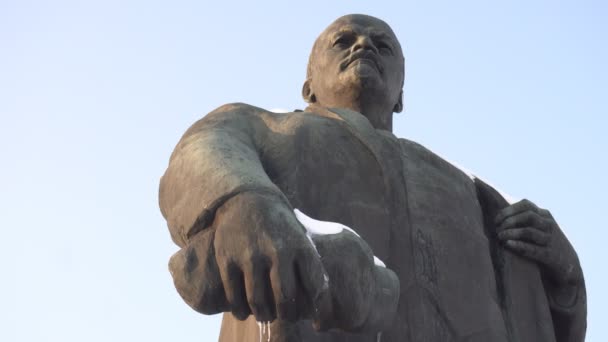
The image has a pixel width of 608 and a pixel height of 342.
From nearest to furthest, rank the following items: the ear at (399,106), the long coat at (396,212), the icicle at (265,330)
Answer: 1. the icicle at (265,330)
2. the long coat at (396,212)
3. the ear at (399,106)

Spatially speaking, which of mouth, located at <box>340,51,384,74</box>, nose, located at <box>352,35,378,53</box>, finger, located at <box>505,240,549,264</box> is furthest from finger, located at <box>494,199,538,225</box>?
nose, located at <box>352,35,378,53</box>

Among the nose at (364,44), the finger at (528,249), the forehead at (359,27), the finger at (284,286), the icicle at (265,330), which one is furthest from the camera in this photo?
the forehead at (359,27)

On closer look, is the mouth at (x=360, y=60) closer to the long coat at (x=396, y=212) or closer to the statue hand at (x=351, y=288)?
the long coat at (x=396, y=212)

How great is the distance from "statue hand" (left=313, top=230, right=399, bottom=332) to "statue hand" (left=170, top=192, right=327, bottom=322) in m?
0.12

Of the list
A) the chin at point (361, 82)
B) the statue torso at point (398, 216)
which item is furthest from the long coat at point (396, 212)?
the chin at point (361, 82)

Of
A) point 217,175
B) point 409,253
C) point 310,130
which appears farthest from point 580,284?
point 217,175

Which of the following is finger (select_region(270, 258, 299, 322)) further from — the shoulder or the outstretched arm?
the shoulder

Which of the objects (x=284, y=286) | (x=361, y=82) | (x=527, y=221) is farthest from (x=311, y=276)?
(x=361, y=82)

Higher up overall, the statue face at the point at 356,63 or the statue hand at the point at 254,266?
the statue face at the point at 356,63

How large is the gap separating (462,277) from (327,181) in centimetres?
96

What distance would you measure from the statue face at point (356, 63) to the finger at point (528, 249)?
144 cm

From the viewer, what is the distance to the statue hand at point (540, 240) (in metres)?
7.94

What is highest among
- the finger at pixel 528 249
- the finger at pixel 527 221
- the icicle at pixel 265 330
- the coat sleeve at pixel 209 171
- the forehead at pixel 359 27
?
the forehead at pixel 359 27

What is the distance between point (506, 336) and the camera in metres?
7.43
